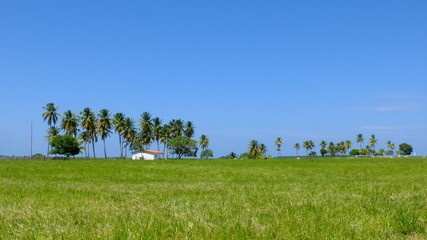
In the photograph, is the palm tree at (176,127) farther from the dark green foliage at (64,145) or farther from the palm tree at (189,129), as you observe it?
the dark green foliage at (64,145)

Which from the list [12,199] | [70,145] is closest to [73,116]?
[70,145]

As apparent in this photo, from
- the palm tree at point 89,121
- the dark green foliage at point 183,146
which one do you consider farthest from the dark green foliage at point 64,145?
the dark green foliage at point 183,146

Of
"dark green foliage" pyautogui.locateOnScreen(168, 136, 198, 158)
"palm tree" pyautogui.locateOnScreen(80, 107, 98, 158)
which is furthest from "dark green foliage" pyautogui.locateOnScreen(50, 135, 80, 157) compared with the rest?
"dark green foliage" pyautogui.locateOnScreen(168, 136, 198, 158)

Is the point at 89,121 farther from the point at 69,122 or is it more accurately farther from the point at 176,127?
the point at 176,127

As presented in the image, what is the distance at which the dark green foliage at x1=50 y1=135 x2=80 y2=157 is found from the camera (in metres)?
119

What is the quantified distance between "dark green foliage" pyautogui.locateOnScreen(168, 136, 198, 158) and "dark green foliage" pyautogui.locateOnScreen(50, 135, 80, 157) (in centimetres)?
3846

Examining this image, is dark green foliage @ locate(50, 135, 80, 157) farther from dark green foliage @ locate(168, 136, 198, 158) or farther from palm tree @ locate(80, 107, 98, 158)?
dark green foliage @ locate(168, 136, 198, 158)

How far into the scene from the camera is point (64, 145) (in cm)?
11950

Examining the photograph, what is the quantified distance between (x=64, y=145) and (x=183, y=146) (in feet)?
149

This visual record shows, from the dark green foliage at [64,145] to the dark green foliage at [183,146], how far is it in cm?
3846

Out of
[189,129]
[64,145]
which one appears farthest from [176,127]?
[64,145]

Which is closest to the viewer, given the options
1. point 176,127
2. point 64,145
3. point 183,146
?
point 64,145

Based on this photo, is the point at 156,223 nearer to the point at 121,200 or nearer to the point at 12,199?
the point at 121,200

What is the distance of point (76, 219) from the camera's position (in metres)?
6.33
